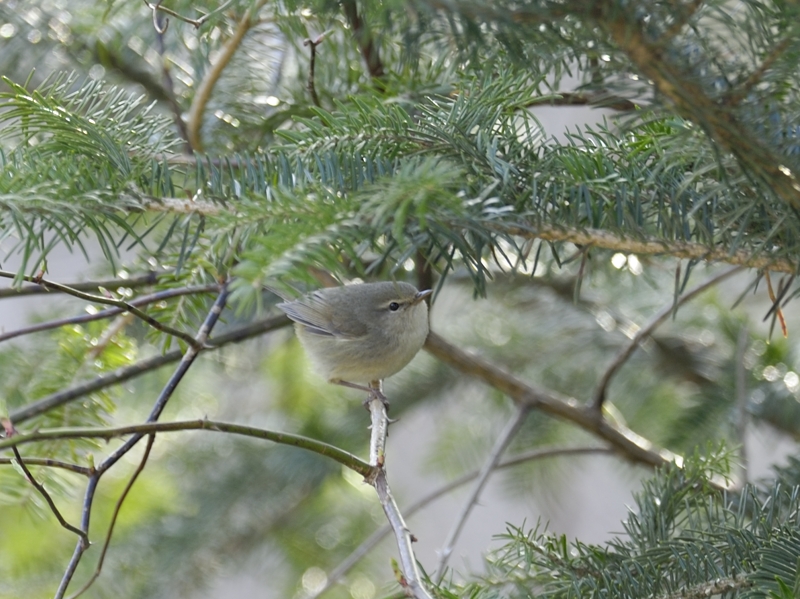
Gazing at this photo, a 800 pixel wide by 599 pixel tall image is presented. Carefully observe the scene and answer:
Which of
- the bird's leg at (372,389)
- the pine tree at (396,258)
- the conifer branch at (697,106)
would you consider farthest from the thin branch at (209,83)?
the conifer branch at (697,106)

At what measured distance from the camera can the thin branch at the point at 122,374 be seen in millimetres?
740

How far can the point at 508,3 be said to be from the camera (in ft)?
1.13

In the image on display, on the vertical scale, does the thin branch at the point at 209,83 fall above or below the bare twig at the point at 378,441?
above

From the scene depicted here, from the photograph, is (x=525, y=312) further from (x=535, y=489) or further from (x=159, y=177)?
(x=159, y=177)

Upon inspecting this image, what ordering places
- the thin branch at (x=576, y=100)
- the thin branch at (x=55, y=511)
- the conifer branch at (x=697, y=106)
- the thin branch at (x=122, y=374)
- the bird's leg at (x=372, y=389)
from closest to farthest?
the conifer branch at (x=697, y=106) → the thin branch at (x=55, y=511) → the thin branch at (x=576, y=100) → the thin branch at (x=122, y=374) → the bird's leg at (x=372, y=389)

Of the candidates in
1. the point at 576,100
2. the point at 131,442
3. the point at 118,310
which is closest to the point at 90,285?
the point at 118,310

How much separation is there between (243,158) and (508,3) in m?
0.28

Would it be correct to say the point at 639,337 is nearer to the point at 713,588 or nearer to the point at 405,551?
the point at 713,588

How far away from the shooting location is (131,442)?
0.51m

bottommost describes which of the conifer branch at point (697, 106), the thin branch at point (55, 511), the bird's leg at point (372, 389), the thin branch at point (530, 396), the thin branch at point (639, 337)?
the thin branch at point (55, 511)

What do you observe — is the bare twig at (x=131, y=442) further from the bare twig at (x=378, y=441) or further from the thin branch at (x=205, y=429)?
the bare twig at (x=378, y=441)

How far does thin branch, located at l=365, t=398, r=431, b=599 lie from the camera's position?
406 millimetres

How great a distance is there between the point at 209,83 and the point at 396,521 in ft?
1.90

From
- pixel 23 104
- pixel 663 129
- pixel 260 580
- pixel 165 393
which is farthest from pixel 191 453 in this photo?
pixel 663 129
